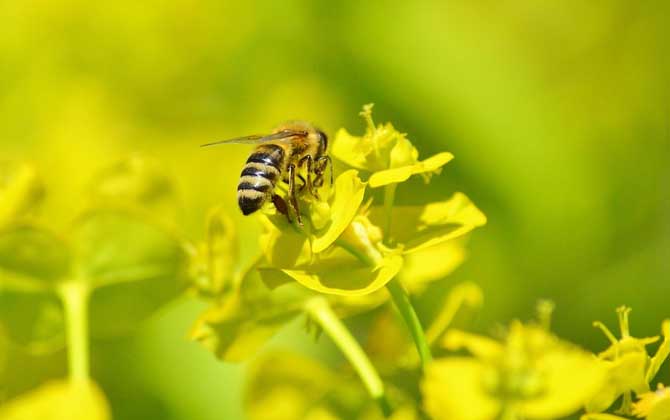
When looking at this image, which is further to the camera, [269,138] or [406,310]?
[269,138]

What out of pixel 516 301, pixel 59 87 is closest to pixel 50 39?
pixel 59 87

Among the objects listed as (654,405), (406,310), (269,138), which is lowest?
(654,405)

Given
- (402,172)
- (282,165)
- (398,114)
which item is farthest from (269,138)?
(398,114)

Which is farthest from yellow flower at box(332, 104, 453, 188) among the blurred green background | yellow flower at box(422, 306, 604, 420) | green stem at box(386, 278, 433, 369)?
the blurred green background

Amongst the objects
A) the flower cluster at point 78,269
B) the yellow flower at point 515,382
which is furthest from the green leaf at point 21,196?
the yellow flower at point 515,382

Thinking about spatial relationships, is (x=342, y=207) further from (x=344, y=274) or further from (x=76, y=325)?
(x=76, y=325)

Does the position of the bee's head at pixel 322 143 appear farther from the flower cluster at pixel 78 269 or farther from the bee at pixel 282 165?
A: the flower cluster at pixel 78 269

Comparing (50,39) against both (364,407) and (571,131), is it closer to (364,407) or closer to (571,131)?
(571,131)
